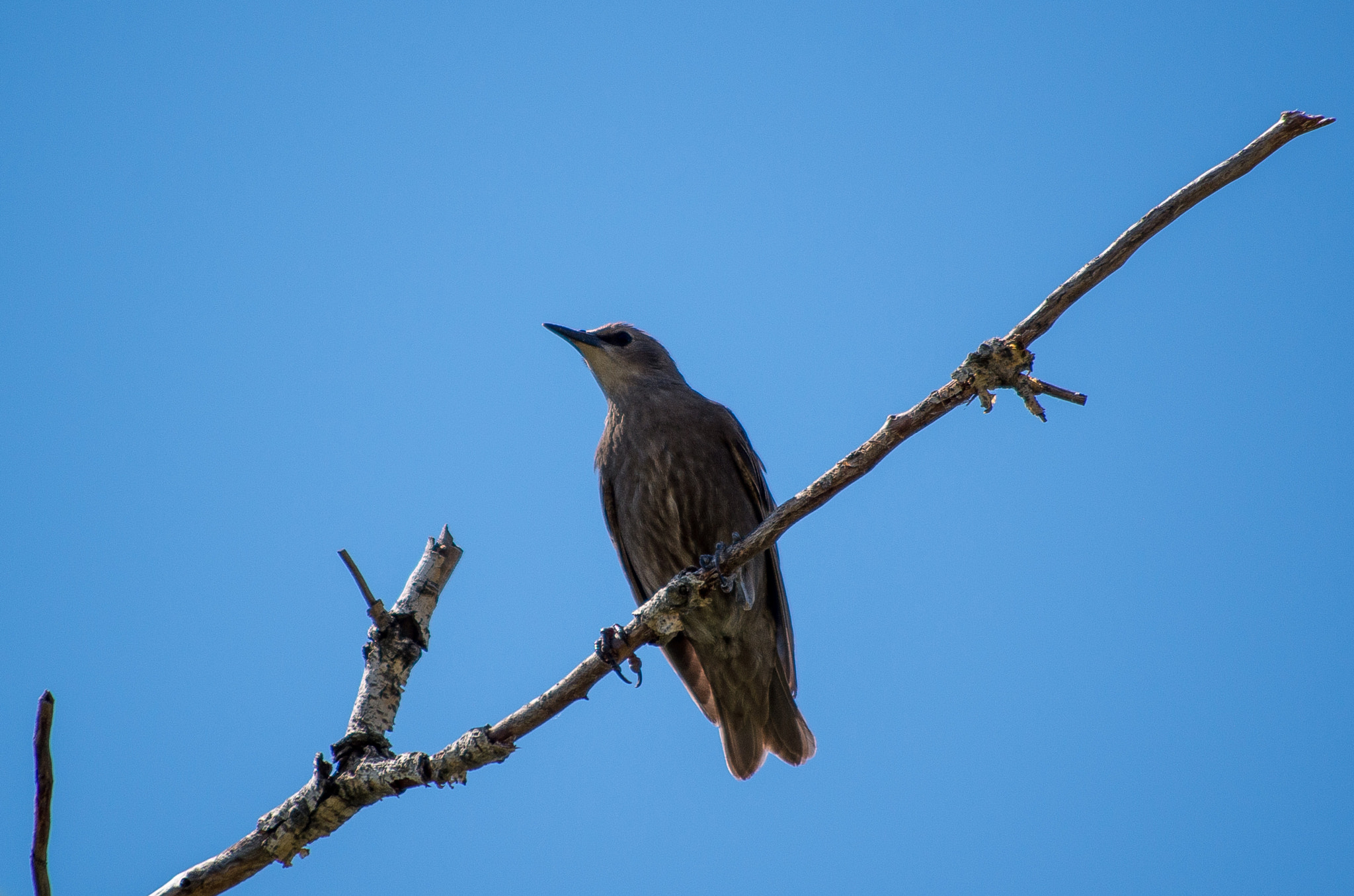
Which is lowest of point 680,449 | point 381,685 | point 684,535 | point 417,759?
point 417,759

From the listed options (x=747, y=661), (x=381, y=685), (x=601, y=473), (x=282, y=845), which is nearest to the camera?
(x=282, y=845)

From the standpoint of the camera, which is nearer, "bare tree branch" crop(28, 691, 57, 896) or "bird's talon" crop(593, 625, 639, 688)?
"bare tree branch" crop(28, 691, 57, 896)

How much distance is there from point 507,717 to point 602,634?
0.77 metres

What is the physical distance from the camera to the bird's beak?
23.7ft

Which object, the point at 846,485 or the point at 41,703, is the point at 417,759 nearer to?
the point at 41,703

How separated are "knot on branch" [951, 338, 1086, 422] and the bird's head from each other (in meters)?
3.67

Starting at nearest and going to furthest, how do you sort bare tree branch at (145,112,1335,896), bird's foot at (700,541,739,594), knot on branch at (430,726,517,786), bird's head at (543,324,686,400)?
bare tree branch at (145,112,1335,896), knot on branch at (430,726,517,786), bird's foot at (700,541,739,594), bird's head at (543,324,686,400)

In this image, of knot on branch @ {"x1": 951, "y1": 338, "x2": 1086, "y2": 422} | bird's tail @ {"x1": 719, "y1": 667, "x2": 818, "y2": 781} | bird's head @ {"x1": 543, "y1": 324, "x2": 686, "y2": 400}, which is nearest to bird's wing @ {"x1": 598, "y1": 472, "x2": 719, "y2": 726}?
bird's tail @ {"x1": 719, "y1": 667, "x2": 818, "y2": 781}

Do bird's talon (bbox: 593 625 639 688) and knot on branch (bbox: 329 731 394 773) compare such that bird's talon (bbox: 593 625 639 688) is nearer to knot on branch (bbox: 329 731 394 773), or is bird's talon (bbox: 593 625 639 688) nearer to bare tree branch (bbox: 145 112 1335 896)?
bare tree branch (bbox: 145 112 1335 896)

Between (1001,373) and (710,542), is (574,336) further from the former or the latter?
(1001,373)

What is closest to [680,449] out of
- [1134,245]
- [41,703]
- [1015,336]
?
[1015,336]

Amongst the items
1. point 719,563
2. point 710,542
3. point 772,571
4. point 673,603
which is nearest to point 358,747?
point 673,603

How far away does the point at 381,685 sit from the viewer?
4.47 meters

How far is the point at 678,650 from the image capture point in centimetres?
664
